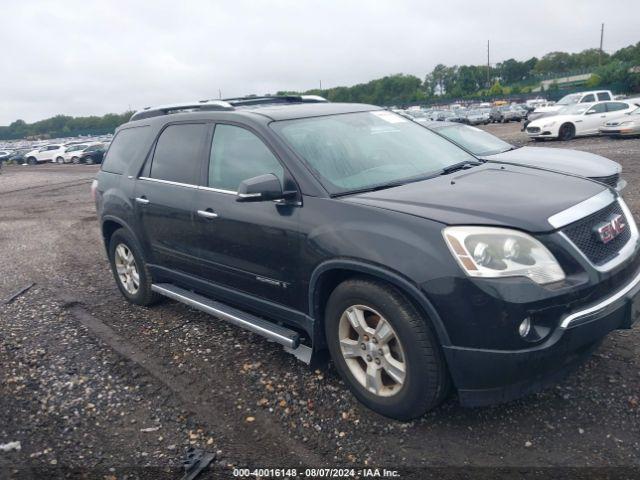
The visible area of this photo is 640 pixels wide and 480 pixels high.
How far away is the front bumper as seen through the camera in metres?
2.78

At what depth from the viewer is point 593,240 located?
9.91ft

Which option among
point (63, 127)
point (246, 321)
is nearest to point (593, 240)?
point (246, 321)

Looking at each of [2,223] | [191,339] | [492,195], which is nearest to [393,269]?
[492,195]

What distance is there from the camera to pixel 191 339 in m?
4.71

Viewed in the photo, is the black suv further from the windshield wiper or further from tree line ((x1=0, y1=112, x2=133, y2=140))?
tree line ((x1=0, y1=112, x2=133, y2=140))

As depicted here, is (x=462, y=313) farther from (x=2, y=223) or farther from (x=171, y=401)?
(x=2, y=223)

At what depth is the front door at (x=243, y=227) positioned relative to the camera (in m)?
3.62

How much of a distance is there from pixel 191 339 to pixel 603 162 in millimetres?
5495

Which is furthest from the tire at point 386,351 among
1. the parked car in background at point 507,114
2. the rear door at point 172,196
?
the parked car in background at point 507,114

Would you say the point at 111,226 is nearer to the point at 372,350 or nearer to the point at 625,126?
the point at 372,350

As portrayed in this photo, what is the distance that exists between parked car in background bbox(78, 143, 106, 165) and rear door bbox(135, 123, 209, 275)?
33.3 meters

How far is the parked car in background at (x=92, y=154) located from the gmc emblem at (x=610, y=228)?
1424 inches

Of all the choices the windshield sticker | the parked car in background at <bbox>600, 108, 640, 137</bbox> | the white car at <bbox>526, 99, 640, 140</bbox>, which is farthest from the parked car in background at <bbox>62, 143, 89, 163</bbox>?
the windshield sticker

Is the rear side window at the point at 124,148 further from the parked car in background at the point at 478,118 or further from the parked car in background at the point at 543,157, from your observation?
the parked car in background at the point at 478,118
